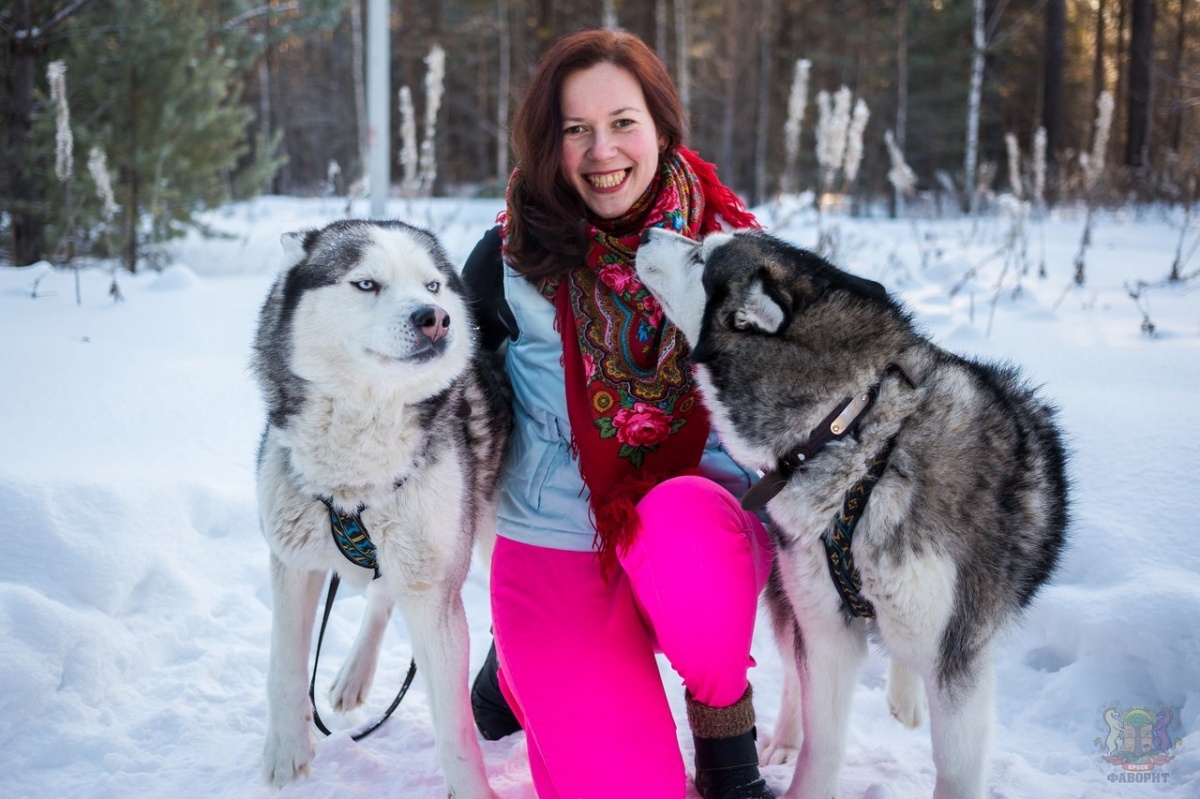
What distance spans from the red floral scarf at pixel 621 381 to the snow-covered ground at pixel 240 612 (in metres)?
0.79

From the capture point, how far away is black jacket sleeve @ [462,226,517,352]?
2.30m

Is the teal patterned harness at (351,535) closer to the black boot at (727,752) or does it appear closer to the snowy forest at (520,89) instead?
the black boot at (727,752)

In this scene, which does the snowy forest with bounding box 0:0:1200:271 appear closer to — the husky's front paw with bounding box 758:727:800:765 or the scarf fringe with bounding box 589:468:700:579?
the scarf fringe with bounding box 589:468:700:579

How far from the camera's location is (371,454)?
1.82 metres

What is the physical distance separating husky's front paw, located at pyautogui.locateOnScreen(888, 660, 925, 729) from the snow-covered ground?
0.16 feet

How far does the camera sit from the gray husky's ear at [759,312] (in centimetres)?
175

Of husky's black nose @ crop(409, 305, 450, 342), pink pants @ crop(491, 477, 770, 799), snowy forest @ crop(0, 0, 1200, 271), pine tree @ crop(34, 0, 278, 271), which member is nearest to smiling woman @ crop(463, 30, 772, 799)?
pink pants @ crop(491, 477, 770, 799)

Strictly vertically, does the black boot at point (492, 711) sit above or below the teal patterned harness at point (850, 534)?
below

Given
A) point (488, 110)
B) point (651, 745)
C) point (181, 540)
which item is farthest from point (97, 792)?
point (488, 110)

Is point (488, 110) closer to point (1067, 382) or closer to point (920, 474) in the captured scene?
point (1067, 382)

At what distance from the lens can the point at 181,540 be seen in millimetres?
2680

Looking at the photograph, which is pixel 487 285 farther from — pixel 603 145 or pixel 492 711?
pixel 492 711

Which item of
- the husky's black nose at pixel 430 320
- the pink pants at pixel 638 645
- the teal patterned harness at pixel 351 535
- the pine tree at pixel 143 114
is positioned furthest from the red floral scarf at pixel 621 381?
the pine tree at pixel 143 114

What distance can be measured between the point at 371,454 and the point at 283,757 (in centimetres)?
79
